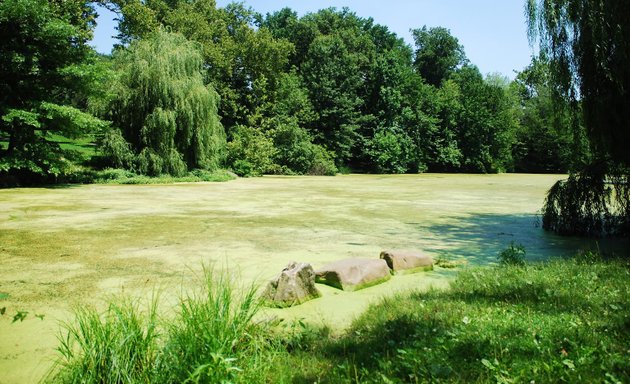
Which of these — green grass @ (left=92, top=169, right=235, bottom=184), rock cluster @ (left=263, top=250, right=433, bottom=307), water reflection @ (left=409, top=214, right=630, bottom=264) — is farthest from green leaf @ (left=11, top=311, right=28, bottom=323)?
green grass @ (left=92, top=169, right=235, bottom=184)

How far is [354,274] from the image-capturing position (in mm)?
4660

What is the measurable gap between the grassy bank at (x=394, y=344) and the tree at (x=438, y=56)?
164 ft

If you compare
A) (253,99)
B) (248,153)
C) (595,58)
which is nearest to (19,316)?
(595,58)

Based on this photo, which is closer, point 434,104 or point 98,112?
point 98,112

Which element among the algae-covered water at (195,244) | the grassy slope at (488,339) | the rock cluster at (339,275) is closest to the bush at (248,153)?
the algae-covered water at (195,244)

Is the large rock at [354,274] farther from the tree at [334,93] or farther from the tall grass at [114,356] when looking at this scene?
the tree at [334,93]

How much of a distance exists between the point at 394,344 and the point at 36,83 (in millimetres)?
17170

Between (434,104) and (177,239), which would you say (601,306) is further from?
(434,104)

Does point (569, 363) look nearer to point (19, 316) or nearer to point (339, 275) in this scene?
point (339, 275)

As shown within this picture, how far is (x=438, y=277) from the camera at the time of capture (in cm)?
→ 502

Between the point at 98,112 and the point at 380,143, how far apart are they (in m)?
22.0

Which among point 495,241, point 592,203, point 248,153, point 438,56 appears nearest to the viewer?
point 495,241

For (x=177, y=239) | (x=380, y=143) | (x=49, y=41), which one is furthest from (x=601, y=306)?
(x=380, y=143)

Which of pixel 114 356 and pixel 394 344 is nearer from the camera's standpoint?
pixel 114 356
